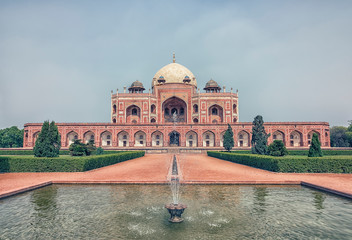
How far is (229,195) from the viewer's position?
8547 mm

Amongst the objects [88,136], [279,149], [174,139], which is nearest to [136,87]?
[88,136]

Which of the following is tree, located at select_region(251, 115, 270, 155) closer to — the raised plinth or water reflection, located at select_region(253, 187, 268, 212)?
water reflection, located at select_region(253, 187, 268, 212)

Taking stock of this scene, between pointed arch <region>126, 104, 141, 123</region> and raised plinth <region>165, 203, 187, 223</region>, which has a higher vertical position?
pointed arch <region>126, 104, 141, 123</region>

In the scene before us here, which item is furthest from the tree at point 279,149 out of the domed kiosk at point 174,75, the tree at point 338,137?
the domed kiosk at point 174,75

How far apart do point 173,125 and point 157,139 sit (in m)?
4.03

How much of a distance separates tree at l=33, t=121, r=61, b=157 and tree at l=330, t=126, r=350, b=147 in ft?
150

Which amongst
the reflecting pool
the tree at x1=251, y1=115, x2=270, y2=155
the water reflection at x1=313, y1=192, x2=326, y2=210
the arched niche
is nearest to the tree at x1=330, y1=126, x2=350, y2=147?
the arched niche

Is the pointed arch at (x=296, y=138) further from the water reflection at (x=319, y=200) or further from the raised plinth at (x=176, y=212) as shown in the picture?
the raised plinth at (x=176, y=212)

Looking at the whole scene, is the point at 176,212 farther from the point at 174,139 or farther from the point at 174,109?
the point at 174,109

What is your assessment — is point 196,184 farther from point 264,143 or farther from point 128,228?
point 264,143

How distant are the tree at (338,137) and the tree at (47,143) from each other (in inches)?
1795

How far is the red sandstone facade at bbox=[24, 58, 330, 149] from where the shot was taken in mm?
39094

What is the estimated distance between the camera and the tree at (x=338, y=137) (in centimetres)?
4223

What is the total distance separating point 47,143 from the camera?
15.5m
